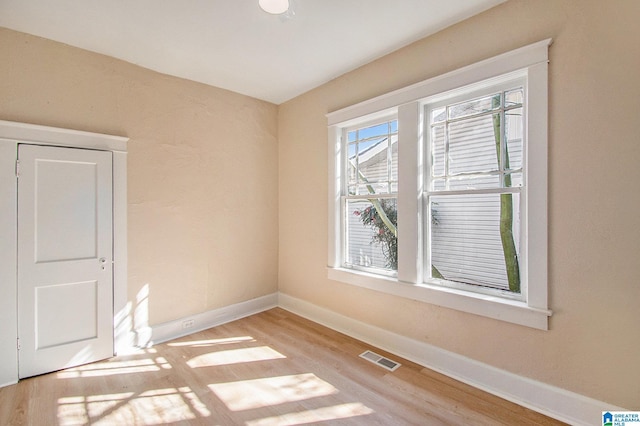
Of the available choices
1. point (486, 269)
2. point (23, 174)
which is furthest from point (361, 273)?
point (23, 174)

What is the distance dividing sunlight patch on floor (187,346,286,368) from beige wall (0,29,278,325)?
0.77 metres

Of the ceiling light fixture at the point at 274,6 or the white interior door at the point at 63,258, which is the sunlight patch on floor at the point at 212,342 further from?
the ceiling light fixture at the point at 274,6

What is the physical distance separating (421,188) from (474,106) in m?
0.80

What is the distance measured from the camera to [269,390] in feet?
7.62

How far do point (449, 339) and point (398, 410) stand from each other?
0.76 metres

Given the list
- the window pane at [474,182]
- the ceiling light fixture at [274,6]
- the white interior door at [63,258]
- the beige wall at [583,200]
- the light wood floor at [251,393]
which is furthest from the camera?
the white interior door at [63,258]

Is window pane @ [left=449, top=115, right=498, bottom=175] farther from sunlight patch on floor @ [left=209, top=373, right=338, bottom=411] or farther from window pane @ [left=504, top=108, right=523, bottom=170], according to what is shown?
sunlight patch on floor @ [left=209, top=373, right=338, bottom=411]

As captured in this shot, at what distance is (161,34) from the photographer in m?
2.57

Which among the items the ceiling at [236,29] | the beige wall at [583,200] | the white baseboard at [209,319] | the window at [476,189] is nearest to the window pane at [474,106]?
the window at [476,189]

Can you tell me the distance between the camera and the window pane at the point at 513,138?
2.21 meters

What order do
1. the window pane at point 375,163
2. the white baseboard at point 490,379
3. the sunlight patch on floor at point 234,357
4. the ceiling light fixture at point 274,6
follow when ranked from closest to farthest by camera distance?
1. the white baseboard at point 490,379
2. the ceiling light fixture at point 274,6
3. the sunlight patch on floor at point 234,357
4. the window pane at point 375,163

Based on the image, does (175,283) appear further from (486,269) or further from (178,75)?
(486,269)

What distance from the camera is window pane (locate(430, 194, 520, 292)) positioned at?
2.25 m

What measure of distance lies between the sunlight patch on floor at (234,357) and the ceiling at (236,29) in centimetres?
299
